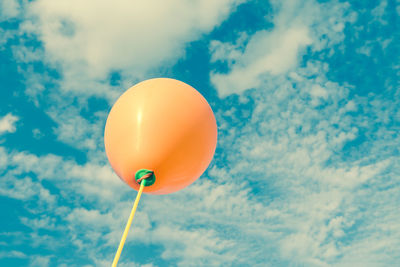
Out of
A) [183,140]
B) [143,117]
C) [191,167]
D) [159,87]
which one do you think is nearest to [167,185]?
[191,167]

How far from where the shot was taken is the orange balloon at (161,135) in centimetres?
459

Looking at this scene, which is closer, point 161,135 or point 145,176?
point 145,176

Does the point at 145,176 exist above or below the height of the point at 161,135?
below

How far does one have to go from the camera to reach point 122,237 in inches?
147

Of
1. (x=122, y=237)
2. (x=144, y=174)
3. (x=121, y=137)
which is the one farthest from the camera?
(x=121, y=137)

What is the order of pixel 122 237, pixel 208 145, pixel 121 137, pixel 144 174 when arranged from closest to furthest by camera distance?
pixel 122 237 < pixel 144 174 < pixel 121 137 < pixel 208 145

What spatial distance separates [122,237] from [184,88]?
2.69 metres

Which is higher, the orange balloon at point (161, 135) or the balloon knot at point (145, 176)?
the orange balloon at point (161, 135)

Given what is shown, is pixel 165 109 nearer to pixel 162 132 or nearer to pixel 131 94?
pixel 162 132

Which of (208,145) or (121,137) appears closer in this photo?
(121,137)

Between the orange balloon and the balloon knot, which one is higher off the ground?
the orange balloon

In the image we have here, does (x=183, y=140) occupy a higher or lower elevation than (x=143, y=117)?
lower

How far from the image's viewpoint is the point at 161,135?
4.61 metres

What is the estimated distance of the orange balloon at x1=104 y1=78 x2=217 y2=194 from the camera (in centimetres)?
459
